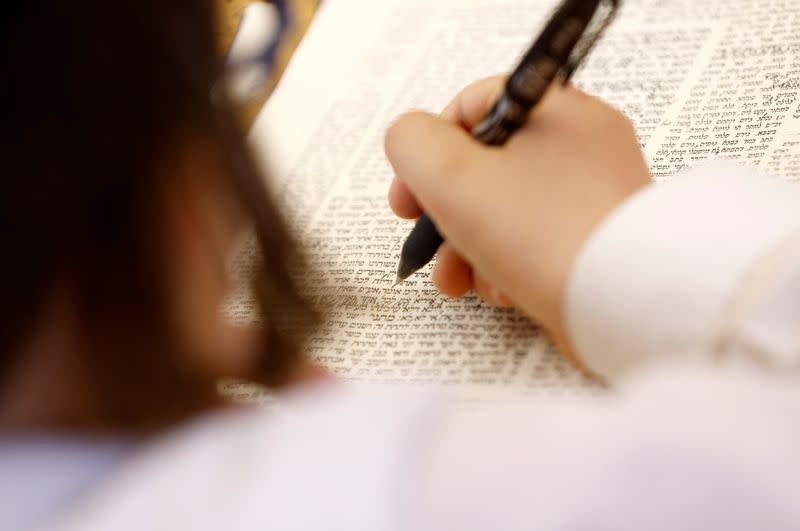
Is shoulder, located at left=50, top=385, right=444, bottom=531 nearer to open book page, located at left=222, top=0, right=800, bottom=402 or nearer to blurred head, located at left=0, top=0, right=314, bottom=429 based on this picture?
blurred head, located at left=0, top=0, right=314, bottom=429

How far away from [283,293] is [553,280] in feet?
0.42

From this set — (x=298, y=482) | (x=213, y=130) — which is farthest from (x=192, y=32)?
(x=298, y=482)

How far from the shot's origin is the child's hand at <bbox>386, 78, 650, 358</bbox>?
371mm

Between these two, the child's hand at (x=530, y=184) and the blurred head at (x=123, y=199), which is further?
the child's hand at (x=530, y=184)

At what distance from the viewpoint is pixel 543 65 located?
1.33 ft

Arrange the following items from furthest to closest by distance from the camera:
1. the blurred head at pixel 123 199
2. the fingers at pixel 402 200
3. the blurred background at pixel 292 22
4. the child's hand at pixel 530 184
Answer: the blurred background at pixel 292 22 < the fingers at pixel 402 200 < the child's hand at pixel 530 184 < the blurred head at pixel 123 199

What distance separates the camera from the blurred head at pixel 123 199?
0.79ft

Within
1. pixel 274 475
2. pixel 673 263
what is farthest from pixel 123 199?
pixel 673 263

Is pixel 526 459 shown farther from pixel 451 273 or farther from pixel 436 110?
pixel 436 110

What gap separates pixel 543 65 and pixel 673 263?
0.14 m

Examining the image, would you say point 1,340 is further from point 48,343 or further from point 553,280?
point 553,280

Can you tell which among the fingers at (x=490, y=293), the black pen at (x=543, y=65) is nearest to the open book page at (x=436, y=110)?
the fingers at (x=490, y=293)

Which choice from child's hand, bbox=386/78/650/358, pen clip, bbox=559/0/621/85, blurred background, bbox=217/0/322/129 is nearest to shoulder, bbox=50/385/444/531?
child's hand, bbox=386/78/650/358

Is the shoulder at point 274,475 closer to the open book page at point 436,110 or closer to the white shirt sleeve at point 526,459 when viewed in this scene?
the white shirt sleeve at point 526,459
